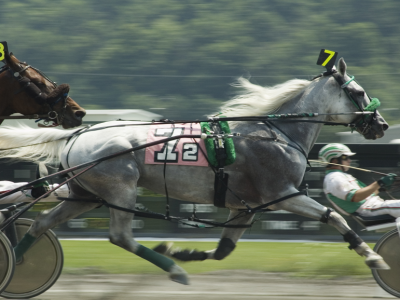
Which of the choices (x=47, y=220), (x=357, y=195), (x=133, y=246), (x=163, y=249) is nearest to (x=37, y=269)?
(x=47, y=220)

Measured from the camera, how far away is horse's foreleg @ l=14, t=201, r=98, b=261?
17.9 ft

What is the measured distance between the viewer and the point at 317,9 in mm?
25125

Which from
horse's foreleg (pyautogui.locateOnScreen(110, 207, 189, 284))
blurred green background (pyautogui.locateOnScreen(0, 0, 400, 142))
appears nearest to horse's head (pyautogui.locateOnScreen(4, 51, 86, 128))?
horse's foreleg (pyautogui.locateOnScreen(110, 207, 189, 284))

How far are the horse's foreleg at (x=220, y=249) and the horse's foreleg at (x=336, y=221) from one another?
1.75 ft

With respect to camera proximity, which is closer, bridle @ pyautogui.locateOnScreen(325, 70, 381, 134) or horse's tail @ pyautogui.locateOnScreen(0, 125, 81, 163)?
bridle @ pyautogui.locateOnScreen(325, 70, 381, 134)

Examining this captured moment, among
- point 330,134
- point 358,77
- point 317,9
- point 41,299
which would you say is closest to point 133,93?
point 358,77

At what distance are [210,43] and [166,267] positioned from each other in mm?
17736

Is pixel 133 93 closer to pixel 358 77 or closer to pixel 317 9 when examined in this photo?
pixel 358 77

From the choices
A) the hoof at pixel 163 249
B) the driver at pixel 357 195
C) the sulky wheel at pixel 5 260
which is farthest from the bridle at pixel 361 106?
the sulky wheel at pixel 5 260

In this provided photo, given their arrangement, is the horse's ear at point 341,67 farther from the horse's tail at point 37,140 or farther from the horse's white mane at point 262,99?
the horse's tail at point 37,140

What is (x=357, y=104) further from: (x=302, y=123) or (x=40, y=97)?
(x=40, y=97)

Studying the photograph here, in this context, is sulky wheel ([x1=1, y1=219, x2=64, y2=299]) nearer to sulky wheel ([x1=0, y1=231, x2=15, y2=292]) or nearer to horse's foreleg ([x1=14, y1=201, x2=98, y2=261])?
horse's foreleg ([x1=14, y1=201, x2=98, y2=261])

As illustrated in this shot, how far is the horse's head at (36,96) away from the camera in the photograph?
538cm

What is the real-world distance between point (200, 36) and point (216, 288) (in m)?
17.6
